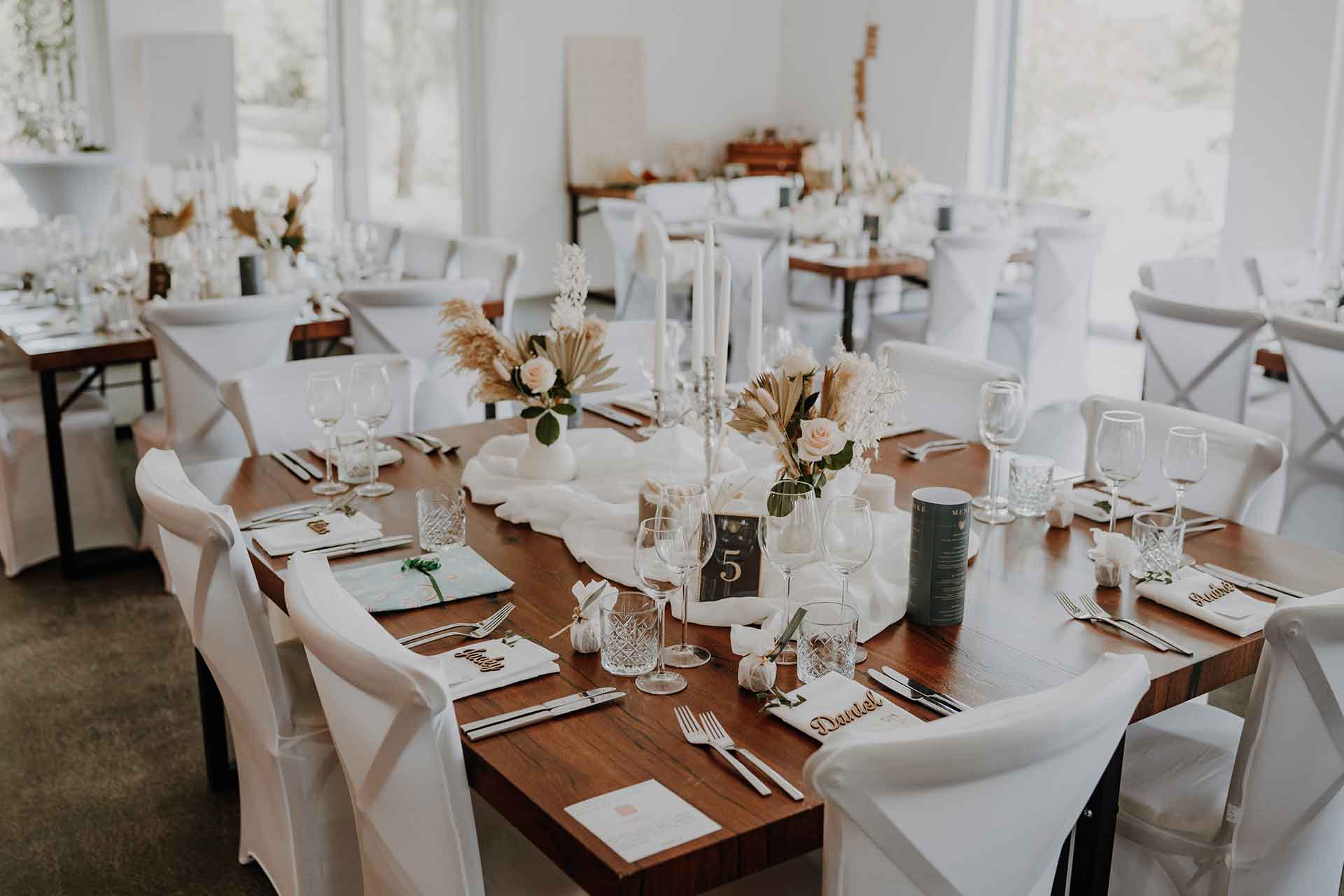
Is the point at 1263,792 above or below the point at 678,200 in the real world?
below

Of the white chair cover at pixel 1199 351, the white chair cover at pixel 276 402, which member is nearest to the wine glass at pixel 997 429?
the white chair cover at pixel 276 402

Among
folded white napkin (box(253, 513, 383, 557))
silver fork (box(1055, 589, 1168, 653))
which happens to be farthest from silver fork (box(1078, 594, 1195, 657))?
folded white napkin (box(253, 513, 383, 557))

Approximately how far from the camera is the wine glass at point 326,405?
2.59 metres

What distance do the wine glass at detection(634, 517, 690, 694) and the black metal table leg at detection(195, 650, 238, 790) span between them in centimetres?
151

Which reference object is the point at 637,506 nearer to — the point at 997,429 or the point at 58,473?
the point at 997,429

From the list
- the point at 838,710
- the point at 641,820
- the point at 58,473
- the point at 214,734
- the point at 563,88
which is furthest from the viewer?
the point at 563,88

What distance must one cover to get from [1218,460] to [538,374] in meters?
1.41

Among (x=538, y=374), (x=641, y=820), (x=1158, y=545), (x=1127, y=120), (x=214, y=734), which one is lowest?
(x=214, y=734)

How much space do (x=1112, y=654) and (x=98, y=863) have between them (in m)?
2.16

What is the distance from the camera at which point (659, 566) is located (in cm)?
179

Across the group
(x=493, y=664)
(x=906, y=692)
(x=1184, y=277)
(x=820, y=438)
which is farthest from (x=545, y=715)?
(x=1184, y=277)

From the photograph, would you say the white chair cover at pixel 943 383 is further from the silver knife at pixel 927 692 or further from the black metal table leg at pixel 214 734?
the black metal table leg at pixel 214 734

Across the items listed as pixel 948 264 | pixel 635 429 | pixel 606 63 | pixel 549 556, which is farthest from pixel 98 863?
pixel 606 63

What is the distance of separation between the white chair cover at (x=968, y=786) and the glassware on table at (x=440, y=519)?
3.68ft
